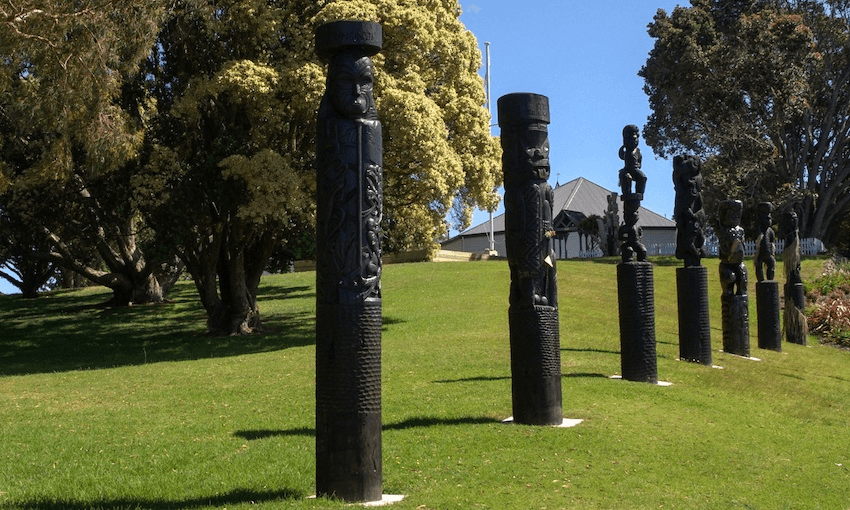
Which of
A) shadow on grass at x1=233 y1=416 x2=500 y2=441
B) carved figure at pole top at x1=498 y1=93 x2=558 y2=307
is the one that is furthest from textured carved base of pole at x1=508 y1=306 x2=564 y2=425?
shadow on grass at x1=233 y1=416 x2=500 y2=441

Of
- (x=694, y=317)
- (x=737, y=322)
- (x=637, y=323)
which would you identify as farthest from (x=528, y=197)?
(x=737, y=322)

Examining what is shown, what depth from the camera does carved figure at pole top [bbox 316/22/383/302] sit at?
6.93 metres

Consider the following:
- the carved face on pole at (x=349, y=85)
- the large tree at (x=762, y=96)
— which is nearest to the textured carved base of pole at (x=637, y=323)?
the carved face on pole at (x=349, y=85)

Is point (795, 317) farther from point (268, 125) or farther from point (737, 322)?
point (268, 125)

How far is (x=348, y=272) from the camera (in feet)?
22.6

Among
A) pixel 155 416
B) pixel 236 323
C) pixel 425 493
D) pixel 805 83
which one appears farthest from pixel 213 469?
pixel 805 83

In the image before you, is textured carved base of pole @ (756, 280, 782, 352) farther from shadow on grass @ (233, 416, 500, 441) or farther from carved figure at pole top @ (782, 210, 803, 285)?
shadow on grass @ (233, 416, 500, 441)

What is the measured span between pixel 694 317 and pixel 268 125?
1088 cm

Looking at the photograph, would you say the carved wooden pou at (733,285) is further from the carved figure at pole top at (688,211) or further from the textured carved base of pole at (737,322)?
the carved figure at pole top at (688,211)

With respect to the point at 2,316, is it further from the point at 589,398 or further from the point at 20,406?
the point at 589,398

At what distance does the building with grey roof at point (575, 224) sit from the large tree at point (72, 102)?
37952 millimetres

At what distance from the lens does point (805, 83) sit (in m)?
39.6

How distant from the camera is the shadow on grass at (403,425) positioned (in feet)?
32.1

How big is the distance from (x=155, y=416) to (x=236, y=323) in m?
11.7
